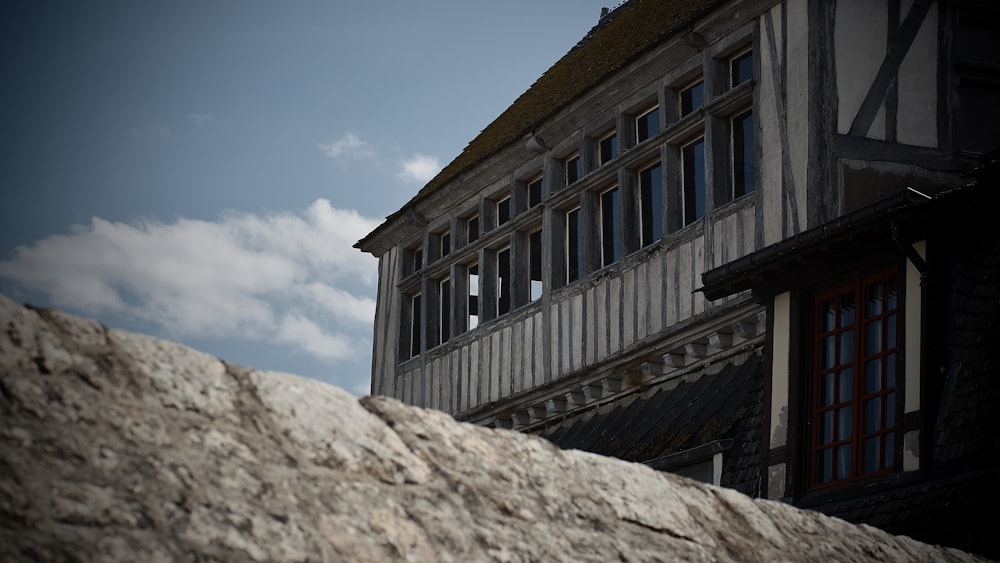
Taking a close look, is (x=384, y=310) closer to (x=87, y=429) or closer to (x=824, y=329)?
(x=824, y=329)

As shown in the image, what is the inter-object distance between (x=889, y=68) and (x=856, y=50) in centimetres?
31

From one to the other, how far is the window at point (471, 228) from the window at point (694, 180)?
440cm

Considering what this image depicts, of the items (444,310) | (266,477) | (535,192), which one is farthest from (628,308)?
(266,477)

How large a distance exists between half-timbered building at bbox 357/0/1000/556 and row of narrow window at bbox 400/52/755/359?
0.03 metres

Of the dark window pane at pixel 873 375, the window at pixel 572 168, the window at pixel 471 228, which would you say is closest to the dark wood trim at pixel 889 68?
the dark window pane at pixel 873 375

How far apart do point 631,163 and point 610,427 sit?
2.58 m

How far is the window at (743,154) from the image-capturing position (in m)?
12.9

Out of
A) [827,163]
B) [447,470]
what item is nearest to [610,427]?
[827,163]

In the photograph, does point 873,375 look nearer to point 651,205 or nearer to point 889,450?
point 889,450

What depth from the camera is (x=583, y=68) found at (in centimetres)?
1767

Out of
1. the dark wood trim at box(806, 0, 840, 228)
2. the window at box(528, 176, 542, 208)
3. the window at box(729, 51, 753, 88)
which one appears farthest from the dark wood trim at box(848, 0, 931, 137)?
the window at box(528, 176, 542, 208)

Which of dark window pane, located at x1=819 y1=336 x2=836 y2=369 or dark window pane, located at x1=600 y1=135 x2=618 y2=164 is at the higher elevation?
dark window pane, located at x1=600 y1=135 x2=618 y2=164

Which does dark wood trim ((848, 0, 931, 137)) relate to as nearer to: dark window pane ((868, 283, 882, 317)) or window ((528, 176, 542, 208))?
dark window pane ((868, 283, 882, 317))

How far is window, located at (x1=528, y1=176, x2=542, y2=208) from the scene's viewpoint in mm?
16406
